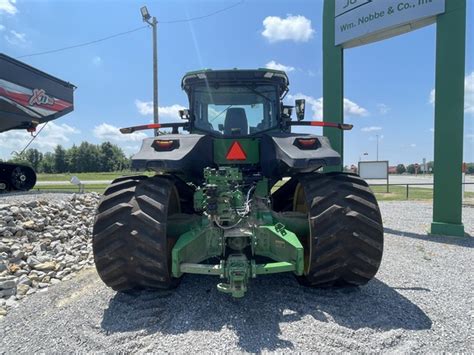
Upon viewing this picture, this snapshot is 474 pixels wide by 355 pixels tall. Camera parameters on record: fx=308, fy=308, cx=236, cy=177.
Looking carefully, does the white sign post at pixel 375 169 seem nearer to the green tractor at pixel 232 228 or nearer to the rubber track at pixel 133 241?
the green tractor at pixel 232 228

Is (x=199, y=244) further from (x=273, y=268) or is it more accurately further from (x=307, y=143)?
(x=307, y=143)

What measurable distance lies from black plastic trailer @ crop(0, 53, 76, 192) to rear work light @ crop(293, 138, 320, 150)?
9113mm

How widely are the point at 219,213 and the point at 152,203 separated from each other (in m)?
0.64

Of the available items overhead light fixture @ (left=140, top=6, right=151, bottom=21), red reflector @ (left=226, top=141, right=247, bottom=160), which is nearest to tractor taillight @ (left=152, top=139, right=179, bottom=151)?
red reflector @ (left=226, top=141, right=247, bottom=160)

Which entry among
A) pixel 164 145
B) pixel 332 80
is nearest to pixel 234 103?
pixel 164 145

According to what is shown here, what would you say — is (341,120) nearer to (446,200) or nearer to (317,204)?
(446,200)

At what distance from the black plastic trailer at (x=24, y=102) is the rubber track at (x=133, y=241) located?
8.15m

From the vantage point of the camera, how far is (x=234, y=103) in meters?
4.25

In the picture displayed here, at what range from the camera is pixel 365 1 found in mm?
6906

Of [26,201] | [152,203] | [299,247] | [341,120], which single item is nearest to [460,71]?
[341,120]

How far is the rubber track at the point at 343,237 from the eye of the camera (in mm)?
2863

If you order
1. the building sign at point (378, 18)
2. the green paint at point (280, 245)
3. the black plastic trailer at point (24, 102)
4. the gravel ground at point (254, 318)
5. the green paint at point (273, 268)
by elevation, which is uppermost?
the building sign at point (378, 18)

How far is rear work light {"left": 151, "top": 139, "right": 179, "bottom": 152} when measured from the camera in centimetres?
323

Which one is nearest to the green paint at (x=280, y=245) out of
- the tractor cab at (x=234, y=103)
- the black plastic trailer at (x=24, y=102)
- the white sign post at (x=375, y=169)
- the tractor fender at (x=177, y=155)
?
the tractor fender at (x=177, y=155)
